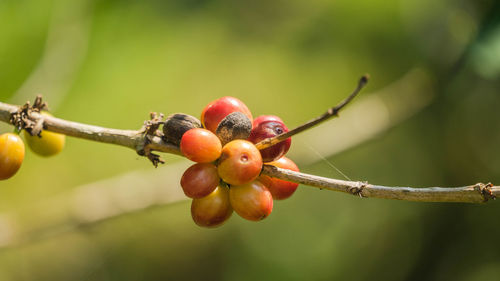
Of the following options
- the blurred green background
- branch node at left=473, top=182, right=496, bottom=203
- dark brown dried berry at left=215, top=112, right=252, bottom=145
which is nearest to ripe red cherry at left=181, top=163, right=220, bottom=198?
dark brown dried berry at left=215, top=112, right=252, bottom=145

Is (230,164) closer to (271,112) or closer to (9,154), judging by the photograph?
(9,154)

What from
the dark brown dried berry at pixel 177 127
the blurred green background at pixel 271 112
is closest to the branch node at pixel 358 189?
the dark brown dried berry at pixel 177 127

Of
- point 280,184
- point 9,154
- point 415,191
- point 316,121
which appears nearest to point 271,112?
point 280,184

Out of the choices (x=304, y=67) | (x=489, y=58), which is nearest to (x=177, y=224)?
(x=304, y=67)

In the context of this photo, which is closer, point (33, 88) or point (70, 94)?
point (33, 88)

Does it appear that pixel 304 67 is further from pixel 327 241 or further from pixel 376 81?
pixel 327 241

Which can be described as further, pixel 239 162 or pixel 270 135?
pixel 270 135
